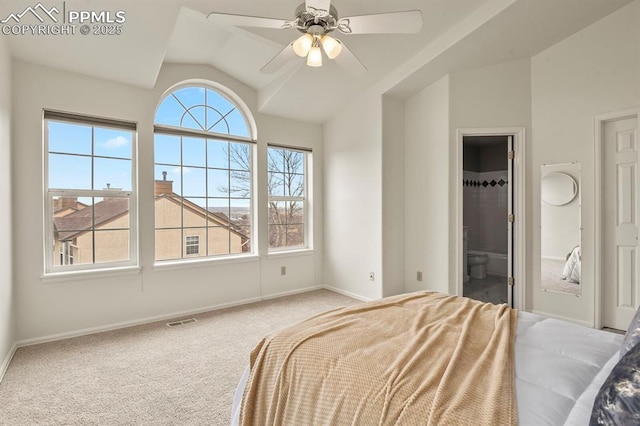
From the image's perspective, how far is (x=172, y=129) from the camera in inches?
147

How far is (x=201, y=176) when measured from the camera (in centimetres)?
403

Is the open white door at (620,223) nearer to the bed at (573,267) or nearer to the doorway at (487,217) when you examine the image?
the bed at (573,267)

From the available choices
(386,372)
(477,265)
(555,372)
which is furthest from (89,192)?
(477,265)

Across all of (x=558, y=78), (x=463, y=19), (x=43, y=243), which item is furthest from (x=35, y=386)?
(x=558, y=78)

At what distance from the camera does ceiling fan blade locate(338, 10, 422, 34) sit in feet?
6.14

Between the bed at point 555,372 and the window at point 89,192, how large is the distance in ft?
8.77

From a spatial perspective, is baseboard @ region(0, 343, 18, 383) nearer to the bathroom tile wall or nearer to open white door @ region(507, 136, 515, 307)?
open white door @ region(507, 136, 515, 307)

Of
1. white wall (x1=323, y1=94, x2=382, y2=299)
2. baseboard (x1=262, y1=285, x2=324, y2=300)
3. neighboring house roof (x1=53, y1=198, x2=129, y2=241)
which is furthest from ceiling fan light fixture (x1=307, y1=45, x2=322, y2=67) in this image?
baseboard (x1=262, y1=285, x2=324, y2=300)

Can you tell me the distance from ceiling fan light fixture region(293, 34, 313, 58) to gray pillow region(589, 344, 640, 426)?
2126 millimetres

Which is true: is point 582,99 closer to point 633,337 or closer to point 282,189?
point 633,337

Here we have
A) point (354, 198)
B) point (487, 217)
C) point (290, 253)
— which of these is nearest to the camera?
point (354, 198)

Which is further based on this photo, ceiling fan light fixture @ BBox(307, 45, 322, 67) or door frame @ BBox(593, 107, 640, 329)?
door frame @ BBox(593, 107, 640, 329)

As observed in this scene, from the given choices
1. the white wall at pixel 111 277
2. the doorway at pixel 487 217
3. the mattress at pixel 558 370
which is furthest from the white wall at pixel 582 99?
the white wall at pixel 111 277

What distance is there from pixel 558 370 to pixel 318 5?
203 cm
